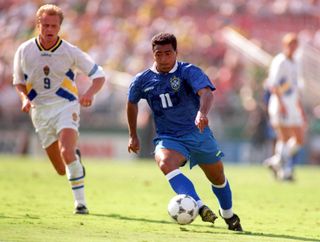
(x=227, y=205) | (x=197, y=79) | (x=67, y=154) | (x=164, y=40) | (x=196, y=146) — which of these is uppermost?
(x=164, y=40)

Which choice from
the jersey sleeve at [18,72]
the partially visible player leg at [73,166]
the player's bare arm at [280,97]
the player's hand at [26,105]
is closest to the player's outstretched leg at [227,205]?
the partially visible player leg at [73,166]

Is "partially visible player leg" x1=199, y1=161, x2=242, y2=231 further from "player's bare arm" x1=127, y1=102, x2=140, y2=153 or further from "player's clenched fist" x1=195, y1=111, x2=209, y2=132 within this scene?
"player's clenched fist" x1=195, y1=111, x2=209, y2=132

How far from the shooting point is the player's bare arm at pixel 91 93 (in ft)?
39.0

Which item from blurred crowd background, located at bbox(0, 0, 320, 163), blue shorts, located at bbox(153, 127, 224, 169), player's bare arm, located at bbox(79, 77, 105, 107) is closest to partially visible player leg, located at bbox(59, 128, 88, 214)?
player's bare arm, located at bbox(79, 77, 105, 107)

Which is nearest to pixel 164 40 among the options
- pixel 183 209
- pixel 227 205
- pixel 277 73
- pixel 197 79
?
pixel 197 79

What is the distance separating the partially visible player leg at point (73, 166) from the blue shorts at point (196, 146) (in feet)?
6.74

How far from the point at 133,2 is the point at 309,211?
2076 centimetres

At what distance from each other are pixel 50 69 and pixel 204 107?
3.28m

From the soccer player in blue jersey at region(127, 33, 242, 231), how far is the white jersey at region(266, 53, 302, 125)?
971cm

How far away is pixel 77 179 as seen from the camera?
12.1m

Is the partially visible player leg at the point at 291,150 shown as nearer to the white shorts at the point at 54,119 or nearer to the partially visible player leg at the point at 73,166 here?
the white shorts at the point at 54,119

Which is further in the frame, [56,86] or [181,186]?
→ [56,86]

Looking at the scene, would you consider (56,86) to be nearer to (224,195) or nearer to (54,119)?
(54,119)

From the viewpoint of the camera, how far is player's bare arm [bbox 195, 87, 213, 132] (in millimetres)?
9391
